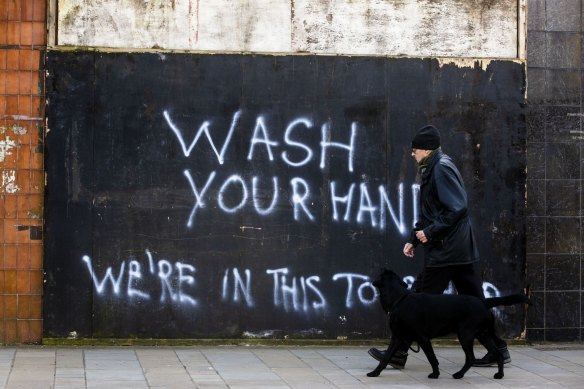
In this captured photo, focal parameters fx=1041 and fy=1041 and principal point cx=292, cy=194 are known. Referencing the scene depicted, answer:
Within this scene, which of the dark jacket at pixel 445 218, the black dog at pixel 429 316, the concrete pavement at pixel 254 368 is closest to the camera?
the concrete pavement at pixel 254 368

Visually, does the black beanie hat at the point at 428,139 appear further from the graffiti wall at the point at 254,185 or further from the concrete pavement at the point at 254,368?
the concrete pavement at the point at 254,368

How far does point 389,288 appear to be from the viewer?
8359 mm

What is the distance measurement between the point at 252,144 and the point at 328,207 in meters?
0.97

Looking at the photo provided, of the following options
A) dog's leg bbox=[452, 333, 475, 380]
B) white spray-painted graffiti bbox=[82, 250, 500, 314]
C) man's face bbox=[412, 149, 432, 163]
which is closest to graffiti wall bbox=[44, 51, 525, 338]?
white spray-painted graffiti bbox=[82, 250, 500, 314]

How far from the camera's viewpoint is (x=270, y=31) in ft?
33.4

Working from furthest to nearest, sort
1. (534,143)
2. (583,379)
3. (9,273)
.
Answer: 1. (534,143)
2. (9,273)
3. (583,379)

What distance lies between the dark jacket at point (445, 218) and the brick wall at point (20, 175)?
12.1 feet

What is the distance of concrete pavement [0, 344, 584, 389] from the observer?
8.05 m

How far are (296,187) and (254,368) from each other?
6.92 feet

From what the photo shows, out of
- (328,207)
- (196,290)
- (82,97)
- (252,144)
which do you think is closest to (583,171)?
(328,207)

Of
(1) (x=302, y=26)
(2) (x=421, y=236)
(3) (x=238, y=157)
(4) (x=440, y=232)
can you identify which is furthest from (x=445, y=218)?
(1) (x=302, y=26)

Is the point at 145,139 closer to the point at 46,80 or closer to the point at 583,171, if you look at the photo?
the point at 46,80

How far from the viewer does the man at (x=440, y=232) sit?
28.2ft

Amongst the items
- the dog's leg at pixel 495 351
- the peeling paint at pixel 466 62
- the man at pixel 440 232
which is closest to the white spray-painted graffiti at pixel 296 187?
the peeling paint at pixel 466 62
